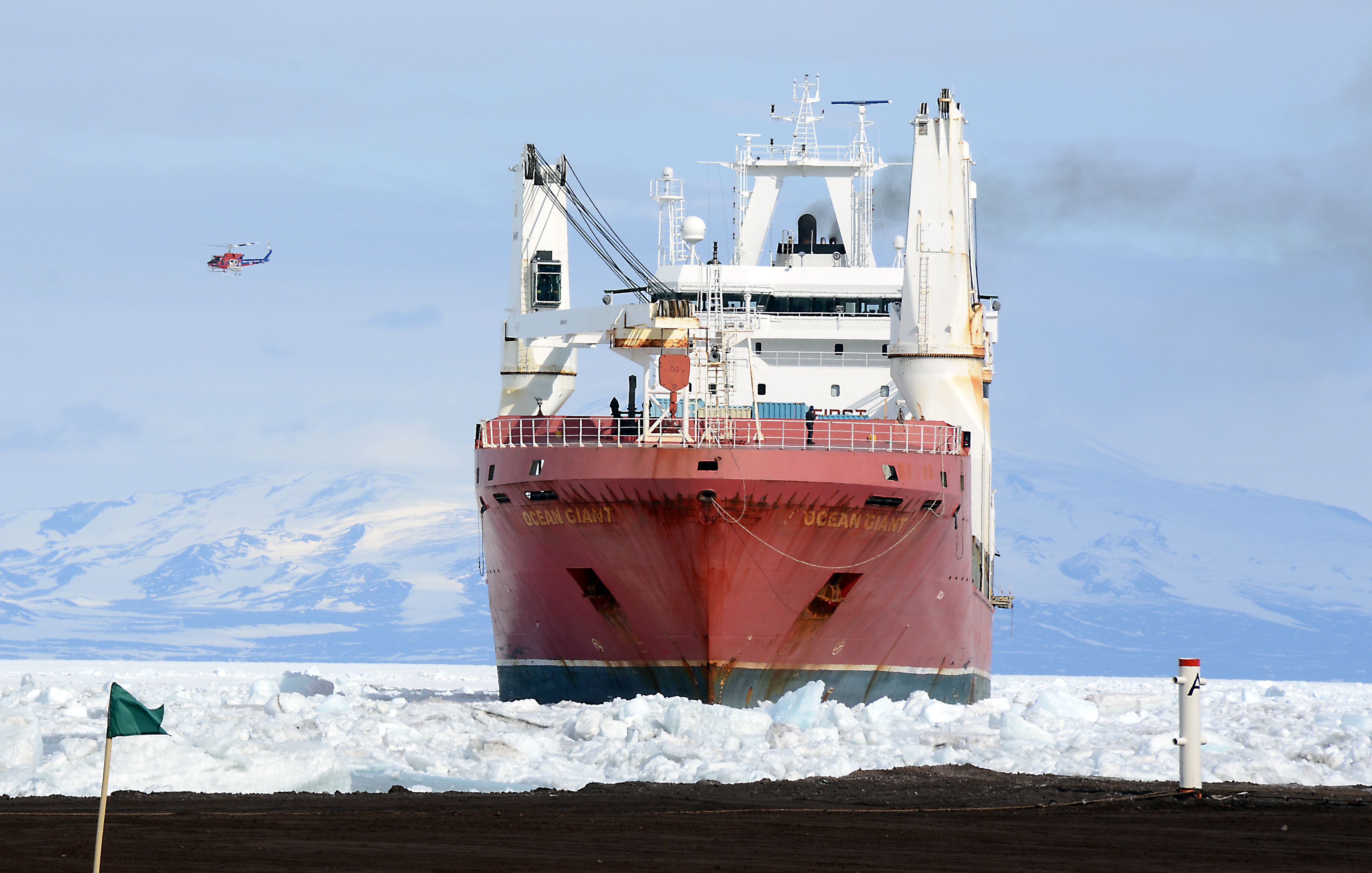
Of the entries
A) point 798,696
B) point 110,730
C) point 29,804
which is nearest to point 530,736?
point 798,696

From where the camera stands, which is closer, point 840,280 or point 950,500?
point 950,500

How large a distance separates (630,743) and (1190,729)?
6.32 metres

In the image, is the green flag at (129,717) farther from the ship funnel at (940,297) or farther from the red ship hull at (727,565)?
the ship funnel at (940,297)

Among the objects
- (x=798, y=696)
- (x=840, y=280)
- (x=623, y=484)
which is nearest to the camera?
(x=798, y=696)

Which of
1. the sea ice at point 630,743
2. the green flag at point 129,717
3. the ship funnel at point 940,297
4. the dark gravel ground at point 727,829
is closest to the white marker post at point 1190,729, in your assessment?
the dark gravel ground at point 727,829

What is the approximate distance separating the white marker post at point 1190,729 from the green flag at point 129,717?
857 cm

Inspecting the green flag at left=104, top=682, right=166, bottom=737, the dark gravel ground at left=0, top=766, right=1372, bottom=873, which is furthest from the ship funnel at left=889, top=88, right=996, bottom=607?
the green flag at left=104, top=682, right=166, bottom=737

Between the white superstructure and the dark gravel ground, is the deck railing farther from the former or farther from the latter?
the dark gravel ground

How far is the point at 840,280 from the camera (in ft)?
121

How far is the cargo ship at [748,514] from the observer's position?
25.6 m

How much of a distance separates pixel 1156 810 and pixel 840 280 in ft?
80.6

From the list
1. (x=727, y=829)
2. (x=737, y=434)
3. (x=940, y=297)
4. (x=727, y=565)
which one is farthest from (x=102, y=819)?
(x=940, y=297)

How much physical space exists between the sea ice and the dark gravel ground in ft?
2.72

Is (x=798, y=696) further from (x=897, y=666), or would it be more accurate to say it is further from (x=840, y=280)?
(x=840, y=280)
